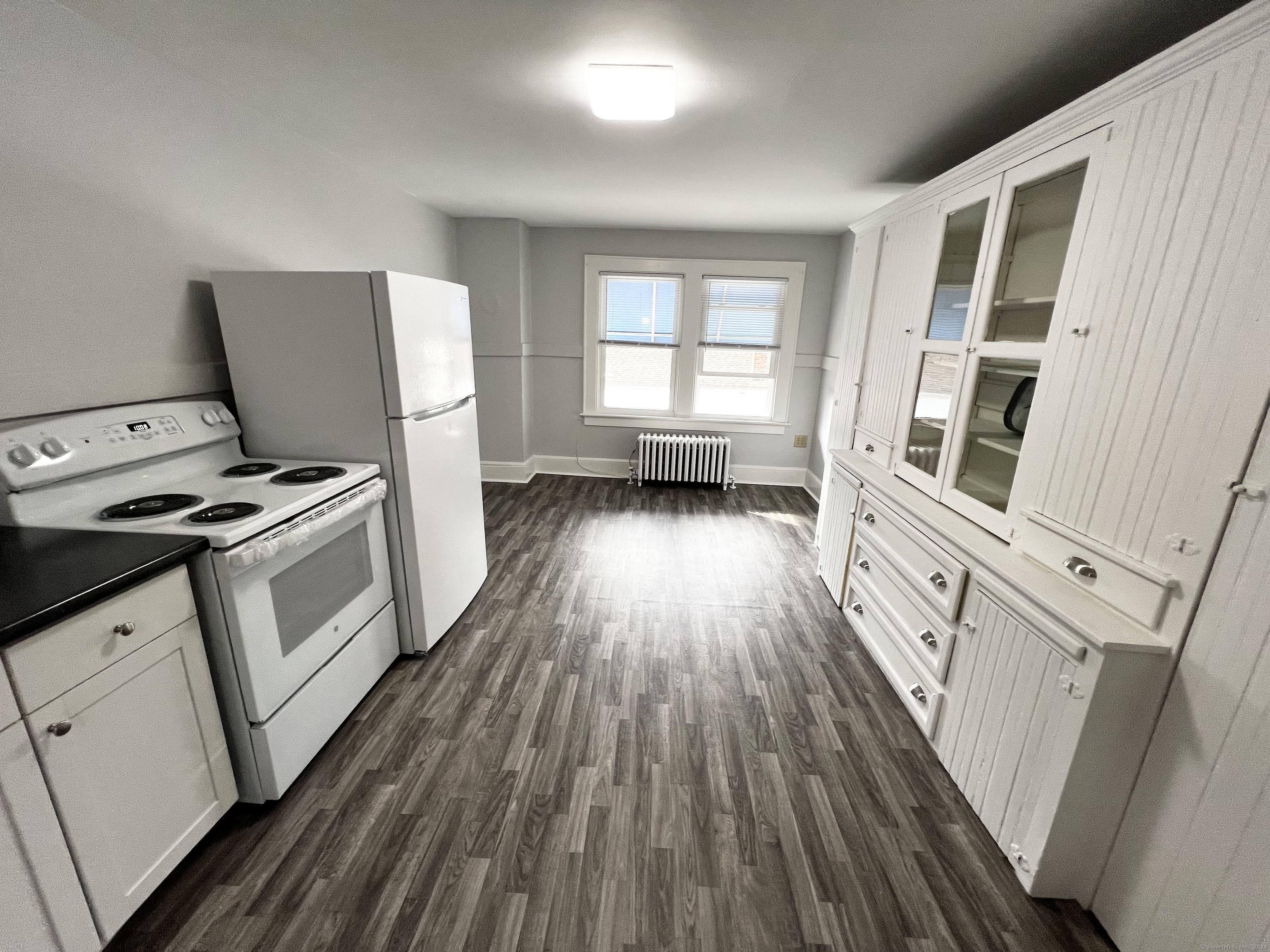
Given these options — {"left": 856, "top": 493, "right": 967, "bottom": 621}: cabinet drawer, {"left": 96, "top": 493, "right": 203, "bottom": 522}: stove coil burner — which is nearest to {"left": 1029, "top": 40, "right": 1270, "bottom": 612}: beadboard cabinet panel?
{"left": 856, "top": 493, "right": 967, "bottom": 621}: cabinet drawer

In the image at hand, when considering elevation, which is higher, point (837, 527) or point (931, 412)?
point (931, 412)

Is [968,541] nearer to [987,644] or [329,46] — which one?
[987,644]

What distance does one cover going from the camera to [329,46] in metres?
1.68

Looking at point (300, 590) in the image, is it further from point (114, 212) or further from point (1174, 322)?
point (1174, 322)

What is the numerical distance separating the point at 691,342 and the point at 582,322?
3.60 ft

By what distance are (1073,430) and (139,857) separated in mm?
2750

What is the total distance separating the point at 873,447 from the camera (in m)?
2.86

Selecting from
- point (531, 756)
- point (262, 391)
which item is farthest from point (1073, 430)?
point (262, 391)

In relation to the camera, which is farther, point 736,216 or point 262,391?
point 736,216

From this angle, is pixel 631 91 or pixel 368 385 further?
pixel 368 385

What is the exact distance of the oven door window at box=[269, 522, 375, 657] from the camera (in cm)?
163

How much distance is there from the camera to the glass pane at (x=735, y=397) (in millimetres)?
5090

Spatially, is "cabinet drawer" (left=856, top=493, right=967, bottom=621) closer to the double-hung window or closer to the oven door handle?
the oven door handle

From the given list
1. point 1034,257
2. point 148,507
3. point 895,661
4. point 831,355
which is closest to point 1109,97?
point 1034,257
